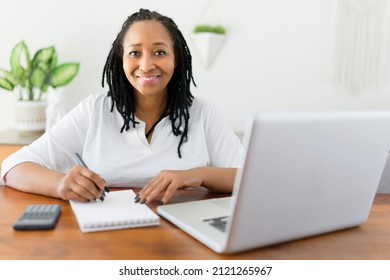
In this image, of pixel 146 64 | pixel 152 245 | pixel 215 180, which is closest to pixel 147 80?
pixel 146 64

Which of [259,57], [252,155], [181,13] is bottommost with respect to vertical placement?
[252,155]

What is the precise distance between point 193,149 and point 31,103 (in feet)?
4.30

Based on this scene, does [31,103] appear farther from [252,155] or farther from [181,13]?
[252,155]

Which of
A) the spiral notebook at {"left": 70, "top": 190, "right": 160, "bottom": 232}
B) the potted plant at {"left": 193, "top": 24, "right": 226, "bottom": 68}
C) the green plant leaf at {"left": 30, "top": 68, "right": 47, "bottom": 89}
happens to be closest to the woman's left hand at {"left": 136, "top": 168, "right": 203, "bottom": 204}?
the spiral notebook at {"left": 70, "top": 190, "right": 160, "bottom": 232}

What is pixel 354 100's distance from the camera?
2.55 m

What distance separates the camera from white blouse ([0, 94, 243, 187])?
1344 mm

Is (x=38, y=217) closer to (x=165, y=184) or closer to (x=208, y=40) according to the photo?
(x=165, y=184)

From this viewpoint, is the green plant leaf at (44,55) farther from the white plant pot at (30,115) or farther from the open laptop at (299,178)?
the open laptop at (299,178)

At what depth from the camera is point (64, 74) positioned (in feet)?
7.93

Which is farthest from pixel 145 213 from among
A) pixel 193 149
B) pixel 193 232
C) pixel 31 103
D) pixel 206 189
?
pixel 31 103

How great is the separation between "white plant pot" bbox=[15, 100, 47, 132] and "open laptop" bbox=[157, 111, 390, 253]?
5.80ft

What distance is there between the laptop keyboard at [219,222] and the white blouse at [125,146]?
50cm

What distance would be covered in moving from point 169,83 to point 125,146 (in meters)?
0.28

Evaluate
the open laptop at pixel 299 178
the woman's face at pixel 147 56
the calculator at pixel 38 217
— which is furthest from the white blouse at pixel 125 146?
the open laptop at pixel 299 178
